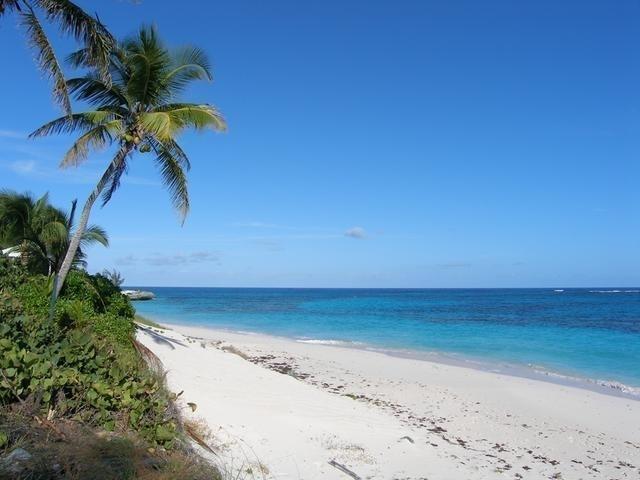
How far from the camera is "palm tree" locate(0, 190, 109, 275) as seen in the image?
60.6 feet

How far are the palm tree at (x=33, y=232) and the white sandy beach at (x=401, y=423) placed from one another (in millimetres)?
5109

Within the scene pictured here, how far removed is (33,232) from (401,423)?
48.2ft

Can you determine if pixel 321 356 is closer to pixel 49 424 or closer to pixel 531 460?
pixel 531 460

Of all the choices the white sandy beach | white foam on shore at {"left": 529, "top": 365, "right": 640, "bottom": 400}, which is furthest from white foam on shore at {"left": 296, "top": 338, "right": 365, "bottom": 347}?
the white sandy beach

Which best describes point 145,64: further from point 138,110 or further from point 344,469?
point 344,469

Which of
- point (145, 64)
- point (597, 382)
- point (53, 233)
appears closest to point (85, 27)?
point (145, 64)

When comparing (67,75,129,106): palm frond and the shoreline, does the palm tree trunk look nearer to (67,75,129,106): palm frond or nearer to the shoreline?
(67,75,129,106): palm frond

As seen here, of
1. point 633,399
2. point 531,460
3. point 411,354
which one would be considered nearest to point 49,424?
point 531,460

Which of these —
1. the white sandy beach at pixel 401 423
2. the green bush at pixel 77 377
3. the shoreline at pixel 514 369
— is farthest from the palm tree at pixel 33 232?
the shoreline at pixel 514 369

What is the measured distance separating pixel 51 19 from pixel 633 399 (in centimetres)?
1750

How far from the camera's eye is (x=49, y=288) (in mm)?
8523

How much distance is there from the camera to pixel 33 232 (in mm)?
18672

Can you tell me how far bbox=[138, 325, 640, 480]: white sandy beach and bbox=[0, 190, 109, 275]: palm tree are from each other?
511cm

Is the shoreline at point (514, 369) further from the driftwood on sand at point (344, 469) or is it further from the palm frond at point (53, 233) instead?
the palm frond at point (53, 233)
